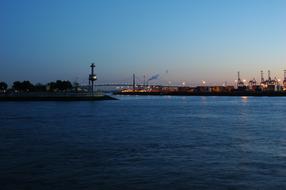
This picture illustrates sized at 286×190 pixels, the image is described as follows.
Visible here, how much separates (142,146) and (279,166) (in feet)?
17.7

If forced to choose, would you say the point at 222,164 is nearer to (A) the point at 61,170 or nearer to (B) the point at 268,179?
(B) the point at 268,179

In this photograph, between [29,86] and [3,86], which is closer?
[3,86]

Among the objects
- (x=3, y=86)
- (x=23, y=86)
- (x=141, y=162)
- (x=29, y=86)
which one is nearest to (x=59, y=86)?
(x=29, y=86)

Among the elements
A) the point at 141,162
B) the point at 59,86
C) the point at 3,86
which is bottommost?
the point at 141,162

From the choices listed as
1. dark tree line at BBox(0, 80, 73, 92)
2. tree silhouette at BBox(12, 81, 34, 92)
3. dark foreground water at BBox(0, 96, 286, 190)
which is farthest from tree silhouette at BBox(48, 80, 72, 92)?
dark foreground water at BBox(0, 96, 286, 190)

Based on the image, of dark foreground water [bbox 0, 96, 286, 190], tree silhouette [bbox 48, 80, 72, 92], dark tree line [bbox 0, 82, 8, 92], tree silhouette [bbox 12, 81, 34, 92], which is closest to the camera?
dark foreground water [bbox 0, 96, 286, 190]

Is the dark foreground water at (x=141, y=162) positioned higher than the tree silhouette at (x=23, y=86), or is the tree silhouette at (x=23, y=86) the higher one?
the tree silhouette at (x=23, y=86)

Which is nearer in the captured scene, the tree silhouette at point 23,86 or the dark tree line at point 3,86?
the dark tree line at point 3,86

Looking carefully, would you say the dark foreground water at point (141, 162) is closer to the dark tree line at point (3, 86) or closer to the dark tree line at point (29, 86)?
the dark tree line at point (29, 86)

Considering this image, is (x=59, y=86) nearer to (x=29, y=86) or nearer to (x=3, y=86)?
(x=29, y=86)

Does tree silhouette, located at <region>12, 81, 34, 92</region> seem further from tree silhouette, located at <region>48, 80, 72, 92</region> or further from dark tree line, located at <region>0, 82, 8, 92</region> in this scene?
tree silhouette, located at <region>48, 80, 72, 92</region>

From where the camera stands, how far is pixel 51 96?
8050cm

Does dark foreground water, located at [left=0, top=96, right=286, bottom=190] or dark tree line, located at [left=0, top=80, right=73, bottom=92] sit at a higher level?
dark tree line, located at [left=0, top=80, right=73, bottom=92]

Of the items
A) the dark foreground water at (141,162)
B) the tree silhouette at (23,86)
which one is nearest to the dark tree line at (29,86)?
the tree silhouette at (23,86)
